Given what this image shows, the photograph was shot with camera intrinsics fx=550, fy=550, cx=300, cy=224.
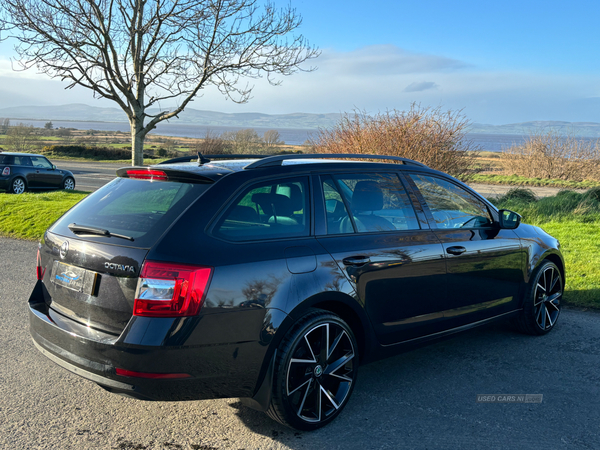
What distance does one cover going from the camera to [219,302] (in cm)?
295

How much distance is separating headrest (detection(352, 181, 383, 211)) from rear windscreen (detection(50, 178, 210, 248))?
1.18 metres

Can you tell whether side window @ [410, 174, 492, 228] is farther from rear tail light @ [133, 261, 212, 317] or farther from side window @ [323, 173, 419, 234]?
rear tail light @ [133, 261, 212, 317]

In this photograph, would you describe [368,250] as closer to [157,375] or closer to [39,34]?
[157,375]

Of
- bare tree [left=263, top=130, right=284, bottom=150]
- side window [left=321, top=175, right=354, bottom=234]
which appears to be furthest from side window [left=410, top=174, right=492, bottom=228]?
bare tree [left=263, top=130, right=284, bottom=150]

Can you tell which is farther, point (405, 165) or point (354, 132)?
point (354, 132)

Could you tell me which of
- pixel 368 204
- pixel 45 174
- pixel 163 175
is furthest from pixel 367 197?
pixel 45 174

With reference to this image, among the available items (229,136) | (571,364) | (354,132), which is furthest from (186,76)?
(229,136)

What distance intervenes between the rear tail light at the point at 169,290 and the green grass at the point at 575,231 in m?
5.27

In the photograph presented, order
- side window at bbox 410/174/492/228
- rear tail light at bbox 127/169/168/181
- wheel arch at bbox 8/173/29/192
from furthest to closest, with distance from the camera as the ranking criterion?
wheel arch at bbox 8/173/29/192 → side window at bbox 410/174/492/228 → rear tail light at bbox 127/169/168/181

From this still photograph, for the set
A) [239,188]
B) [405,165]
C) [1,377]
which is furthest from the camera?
[405,165]

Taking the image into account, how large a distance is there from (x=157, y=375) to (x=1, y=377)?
190cm

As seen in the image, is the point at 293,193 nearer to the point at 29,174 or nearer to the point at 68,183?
the point at 29,174

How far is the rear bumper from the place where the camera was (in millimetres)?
2875

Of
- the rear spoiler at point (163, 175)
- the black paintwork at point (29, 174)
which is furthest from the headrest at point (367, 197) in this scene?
the black paintwork at point (29, 174)
